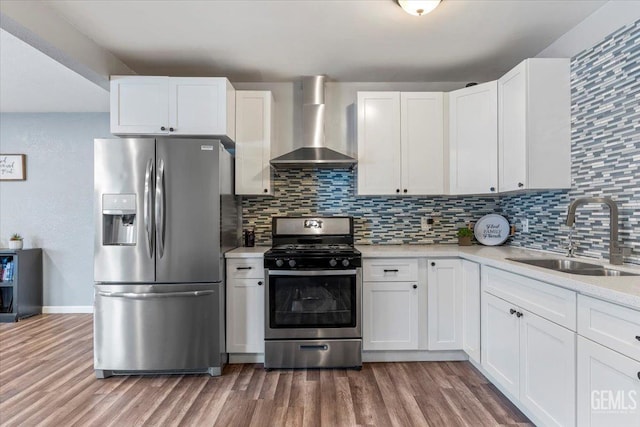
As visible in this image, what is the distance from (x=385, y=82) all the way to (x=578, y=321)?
2.60 m

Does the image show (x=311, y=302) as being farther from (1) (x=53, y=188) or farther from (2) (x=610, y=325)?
(1) (x=53, y=188)

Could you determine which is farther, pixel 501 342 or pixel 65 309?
pixel 65 309

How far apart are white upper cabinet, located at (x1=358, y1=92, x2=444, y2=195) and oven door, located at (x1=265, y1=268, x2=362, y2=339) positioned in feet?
2.94

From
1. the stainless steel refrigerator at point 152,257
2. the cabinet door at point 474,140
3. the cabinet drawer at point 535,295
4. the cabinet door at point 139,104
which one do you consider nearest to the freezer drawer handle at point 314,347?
the stainless steel refrigerator at point 152,257

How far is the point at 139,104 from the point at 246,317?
76.6 inches

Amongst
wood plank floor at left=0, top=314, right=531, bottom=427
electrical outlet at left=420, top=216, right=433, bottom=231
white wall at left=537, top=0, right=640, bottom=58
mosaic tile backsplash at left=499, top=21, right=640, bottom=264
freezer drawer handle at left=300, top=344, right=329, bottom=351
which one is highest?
white wall at left=537, top=0, right=640, bottom=58

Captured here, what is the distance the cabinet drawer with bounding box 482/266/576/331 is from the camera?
62.0 inches

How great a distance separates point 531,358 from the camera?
1.86 metres

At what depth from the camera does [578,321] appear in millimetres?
1511

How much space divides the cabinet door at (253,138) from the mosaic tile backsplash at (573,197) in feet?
1.07

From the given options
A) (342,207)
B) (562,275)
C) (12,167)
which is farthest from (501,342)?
(12,167)

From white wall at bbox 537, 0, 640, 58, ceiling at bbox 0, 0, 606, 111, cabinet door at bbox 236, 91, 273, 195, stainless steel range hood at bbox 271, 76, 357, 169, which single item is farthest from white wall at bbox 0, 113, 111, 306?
white wall at bbox 537, 0, 640, 58

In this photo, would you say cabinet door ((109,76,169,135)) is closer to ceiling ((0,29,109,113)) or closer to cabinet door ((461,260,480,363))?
ceiling ((0,29,109,113))

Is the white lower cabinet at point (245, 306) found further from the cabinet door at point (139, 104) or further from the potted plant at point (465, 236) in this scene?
the potted plant at point (465, 236)
